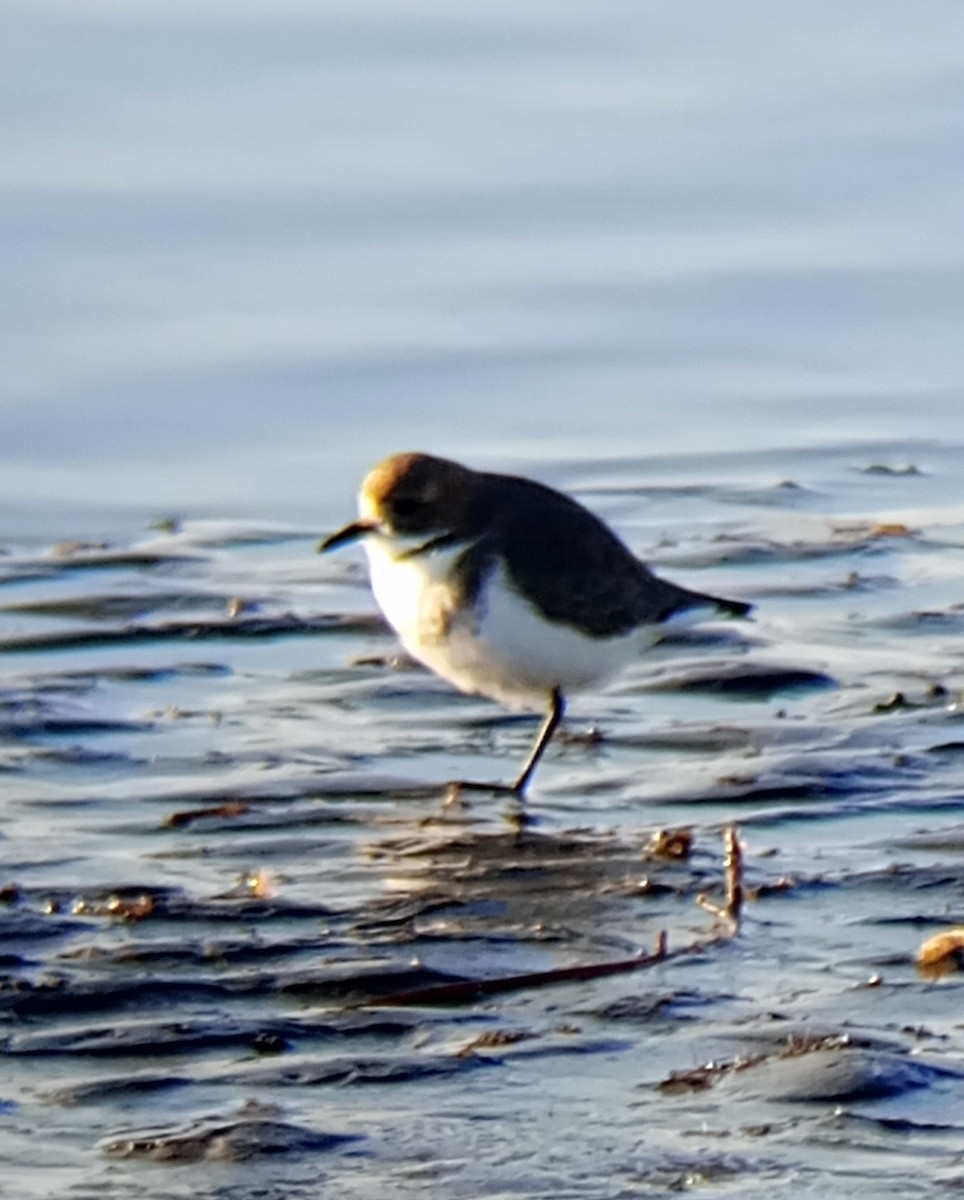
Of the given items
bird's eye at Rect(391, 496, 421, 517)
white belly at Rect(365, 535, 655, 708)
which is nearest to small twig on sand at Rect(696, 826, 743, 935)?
white belly at Rect(365, 535, 655, 708)

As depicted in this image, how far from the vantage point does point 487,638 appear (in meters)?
7.16

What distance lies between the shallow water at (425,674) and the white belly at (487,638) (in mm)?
182

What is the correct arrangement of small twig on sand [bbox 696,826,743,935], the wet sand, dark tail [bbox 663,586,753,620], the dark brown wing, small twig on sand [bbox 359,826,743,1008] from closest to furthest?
the wet sand
small twig on sand [bbox 359,826,743,1008]
small twig on sand [bbox 696,826,743,935]
the dark brown wing
dark tail [bbox 663,586,753,620]

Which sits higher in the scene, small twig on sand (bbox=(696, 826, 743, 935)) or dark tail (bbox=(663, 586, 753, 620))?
dark tail (bbox=(663, 586, 753, 620))

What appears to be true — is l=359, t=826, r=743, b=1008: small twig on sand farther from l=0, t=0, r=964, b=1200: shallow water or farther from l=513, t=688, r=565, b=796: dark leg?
l=513, t=688, r=565, b=796: dark leg

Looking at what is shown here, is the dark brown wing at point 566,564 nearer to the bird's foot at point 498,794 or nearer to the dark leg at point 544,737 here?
the dark leg at point 544,737

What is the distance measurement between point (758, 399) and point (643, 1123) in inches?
256

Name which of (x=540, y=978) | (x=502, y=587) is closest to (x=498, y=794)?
(x=502, y=587)

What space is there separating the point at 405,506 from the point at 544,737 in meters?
0.73

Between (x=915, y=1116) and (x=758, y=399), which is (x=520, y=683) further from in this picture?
(x=758, y=399)

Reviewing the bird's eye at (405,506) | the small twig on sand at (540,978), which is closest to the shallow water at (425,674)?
the small twig on sand at (540,978)

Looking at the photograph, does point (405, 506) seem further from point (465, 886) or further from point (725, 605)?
point (465, 886)

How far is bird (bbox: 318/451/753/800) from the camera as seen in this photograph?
7.21 metres

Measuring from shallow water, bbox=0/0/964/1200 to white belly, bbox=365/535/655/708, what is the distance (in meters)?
0.18
